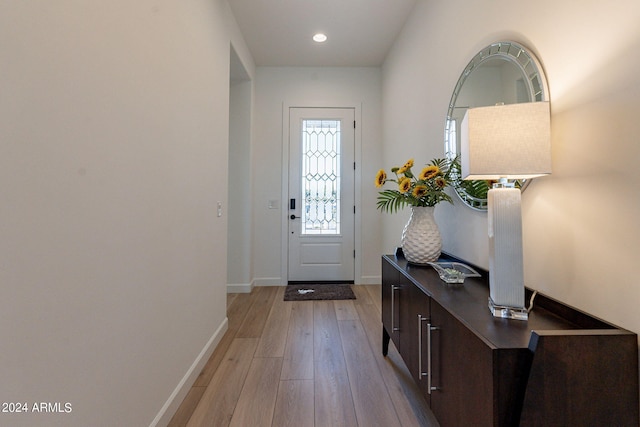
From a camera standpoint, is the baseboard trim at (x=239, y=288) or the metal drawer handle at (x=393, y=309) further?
the baseboard trim at (x=239, y=288)

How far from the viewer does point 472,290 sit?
1.31 metres

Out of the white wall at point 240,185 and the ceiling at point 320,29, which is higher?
the ceiling at point 320,29

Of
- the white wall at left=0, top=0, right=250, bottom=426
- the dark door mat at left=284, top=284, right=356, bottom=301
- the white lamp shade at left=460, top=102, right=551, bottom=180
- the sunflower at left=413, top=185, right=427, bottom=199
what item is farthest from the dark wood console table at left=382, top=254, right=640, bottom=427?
the dark door mat at left=284, top=284, right=356, bottom=301

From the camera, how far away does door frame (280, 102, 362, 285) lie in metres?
3.77

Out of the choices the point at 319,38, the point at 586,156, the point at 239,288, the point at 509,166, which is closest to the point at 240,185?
the point at 239,288

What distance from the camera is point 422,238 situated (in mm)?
1729

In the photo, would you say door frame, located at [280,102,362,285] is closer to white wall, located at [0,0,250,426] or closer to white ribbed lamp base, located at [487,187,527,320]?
white wall, located at [0,0,250,426]

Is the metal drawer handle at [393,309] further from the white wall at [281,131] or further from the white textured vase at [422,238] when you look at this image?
the white wall at [281,131]

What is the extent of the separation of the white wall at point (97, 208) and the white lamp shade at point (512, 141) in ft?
4.37

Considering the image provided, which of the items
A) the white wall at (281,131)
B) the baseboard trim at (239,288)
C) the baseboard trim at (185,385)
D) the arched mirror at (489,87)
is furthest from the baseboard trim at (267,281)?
the arched mirror at (489,87)

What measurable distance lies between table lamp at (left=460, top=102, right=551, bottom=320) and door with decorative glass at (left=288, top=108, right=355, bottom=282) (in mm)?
2820

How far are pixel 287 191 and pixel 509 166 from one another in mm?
2996

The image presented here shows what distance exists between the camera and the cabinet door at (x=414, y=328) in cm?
130

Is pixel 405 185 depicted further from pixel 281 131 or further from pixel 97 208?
pixel 281 131
